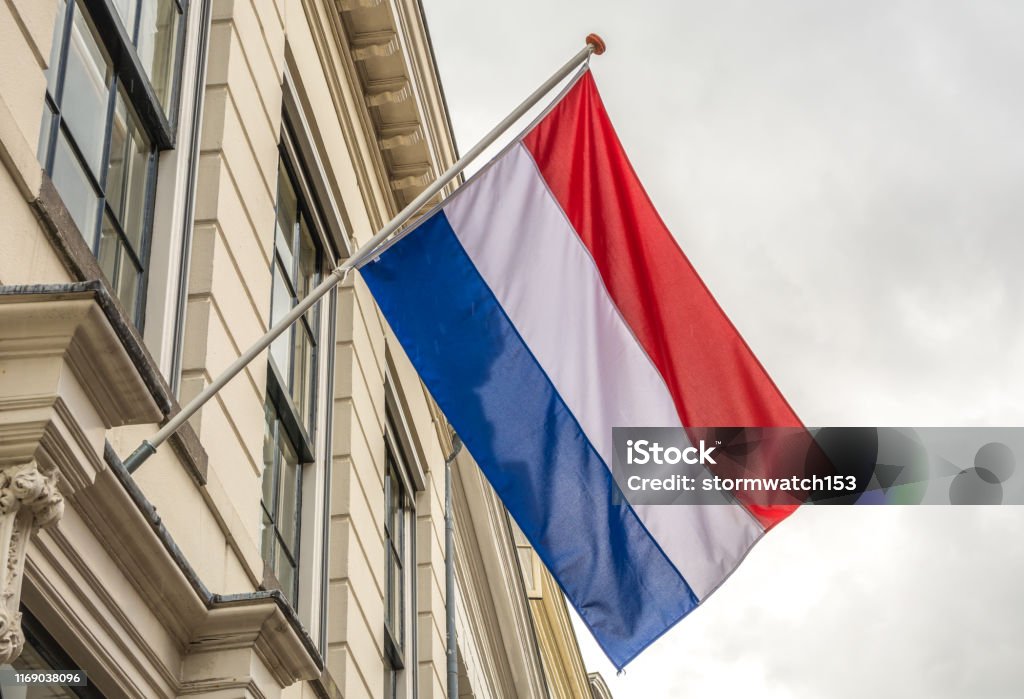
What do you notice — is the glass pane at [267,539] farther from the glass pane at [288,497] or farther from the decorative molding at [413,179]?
the decorative molding at [413,179]

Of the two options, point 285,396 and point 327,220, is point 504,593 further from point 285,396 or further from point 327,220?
point 285,396

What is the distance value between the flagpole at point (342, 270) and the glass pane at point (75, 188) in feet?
3.08

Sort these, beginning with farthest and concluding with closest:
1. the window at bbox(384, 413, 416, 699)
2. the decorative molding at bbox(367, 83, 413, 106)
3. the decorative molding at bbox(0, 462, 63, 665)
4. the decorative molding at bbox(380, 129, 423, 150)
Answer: the decorative molding at bbox(380, 129, 423, 150) < the decorative molding at bbox(367, 83, 413, 106) < the window at bbox(384, 413, 416, 699) < the decorative molding at bbox(0, 462, 63, 665)

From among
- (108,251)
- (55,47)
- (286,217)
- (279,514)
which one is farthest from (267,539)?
(55,47)

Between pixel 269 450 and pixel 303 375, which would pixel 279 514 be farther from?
pixel 303 375

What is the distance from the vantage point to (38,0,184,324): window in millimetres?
6582

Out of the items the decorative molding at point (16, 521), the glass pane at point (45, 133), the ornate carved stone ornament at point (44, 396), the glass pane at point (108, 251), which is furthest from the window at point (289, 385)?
the decorative molding at point (16, 521)

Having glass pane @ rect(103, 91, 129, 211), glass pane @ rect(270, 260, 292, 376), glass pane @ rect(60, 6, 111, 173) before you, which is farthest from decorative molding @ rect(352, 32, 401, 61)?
glass pane @ rect(60, 6, 111, 173)

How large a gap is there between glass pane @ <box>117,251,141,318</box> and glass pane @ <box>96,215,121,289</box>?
3.0 inches

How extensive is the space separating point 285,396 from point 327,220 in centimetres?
237

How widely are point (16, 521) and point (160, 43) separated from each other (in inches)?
178

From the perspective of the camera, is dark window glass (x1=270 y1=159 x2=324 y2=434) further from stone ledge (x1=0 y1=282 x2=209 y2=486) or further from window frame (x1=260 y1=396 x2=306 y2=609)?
stone ledge (x1=0 y1=282 x2=209 y2=486)

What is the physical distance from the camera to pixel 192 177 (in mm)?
8148

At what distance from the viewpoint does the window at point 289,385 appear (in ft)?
30.9
